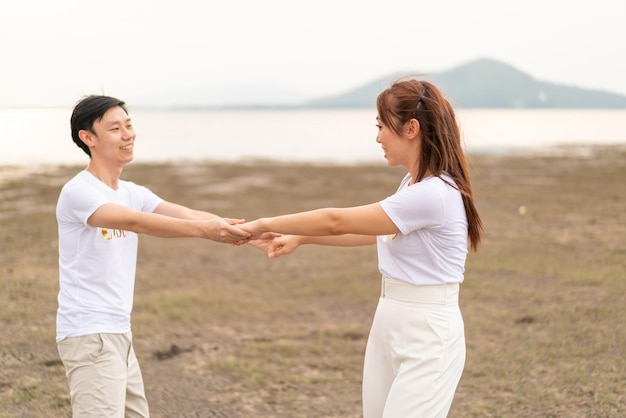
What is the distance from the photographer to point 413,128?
10.1ft

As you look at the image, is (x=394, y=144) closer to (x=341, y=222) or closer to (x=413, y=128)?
(x=413, y=128)

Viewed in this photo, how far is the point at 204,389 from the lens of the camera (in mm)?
6547

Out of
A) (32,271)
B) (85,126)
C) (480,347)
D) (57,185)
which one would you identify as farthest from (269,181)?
(85,126)

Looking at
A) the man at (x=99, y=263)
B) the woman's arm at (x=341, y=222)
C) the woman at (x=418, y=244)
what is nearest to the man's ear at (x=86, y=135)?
the man at (x=99, y=263)

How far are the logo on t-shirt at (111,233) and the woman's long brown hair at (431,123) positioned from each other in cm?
163

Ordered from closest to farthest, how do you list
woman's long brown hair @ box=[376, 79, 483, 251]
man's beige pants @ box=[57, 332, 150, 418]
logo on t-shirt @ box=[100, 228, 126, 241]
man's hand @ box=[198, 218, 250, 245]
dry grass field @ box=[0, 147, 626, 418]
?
1. woman's long brown hair @ box=[376, 79, 483, 251]
2. man's beige pants @ box=[57, 332, 150, 418]
3. logo on t-shirt @ box=[100, 228, 126, 241]
4. man's hand @ box=[198, 218, 250, 245]
5. dry grass field @ box=[0, 147, 626, 418]

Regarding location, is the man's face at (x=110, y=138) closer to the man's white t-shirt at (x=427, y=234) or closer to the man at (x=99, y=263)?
the man at (x=99, y=263)

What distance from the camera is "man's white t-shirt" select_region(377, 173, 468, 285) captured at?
2980 mm

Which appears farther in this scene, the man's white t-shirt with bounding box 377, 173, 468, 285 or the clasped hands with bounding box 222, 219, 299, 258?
the clasped hands with bounding box 222, 219, 299, 258

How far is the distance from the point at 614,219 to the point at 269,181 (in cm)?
1604

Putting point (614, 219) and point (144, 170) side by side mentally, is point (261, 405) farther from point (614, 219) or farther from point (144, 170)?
point (144, 170)

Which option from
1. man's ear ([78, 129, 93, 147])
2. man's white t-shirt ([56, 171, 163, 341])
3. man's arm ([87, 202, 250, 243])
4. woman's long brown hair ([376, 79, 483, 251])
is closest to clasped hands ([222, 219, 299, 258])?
man's arm ([87, 202, 250, 243])

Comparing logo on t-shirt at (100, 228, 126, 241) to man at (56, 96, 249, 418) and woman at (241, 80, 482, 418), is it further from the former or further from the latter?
woman at (241, 80, 482, 418)

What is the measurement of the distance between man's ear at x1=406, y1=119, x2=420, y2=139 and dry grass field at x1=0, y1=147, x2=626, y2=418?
367cm
